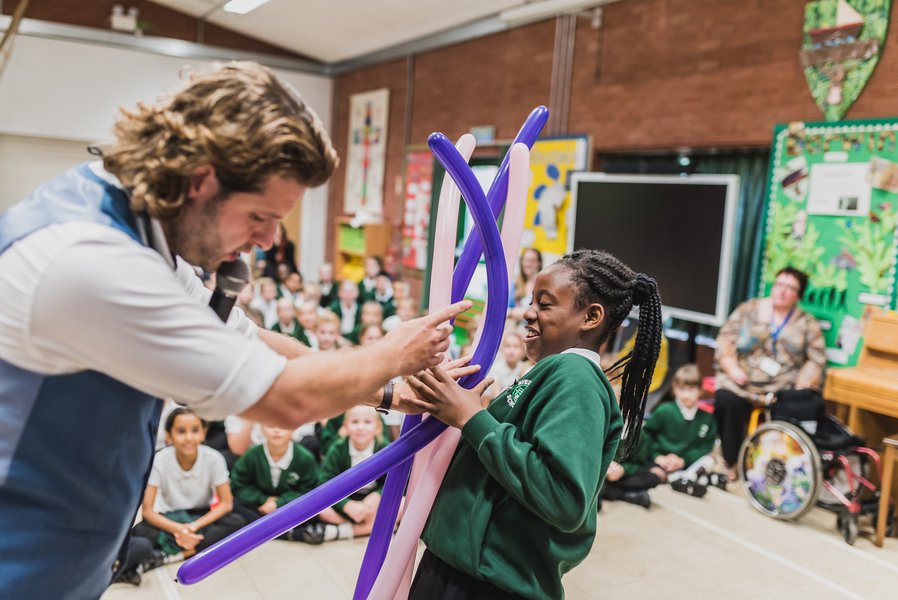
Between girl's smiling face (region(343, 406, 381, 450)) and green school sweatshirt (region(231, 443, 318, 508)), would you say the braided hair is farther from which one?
green school sweatshirt (region(231, 443, 318, 508))

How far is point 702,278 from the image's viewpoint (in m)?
5.58

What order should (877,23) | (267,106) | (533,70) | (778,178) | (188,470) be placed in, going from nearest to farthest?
(267,106)
(188,470)
(877,23)
(778,178)
(533,70)

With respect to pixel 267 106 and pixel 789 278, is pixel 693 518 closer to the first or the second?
pixel 789 278

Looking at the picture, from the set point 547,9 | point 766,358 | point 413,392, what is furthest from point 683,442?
point 547,9

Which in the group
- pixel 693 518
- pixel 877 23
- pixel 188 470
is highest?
pixel 877 23

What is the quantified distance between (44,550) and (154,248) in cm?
48

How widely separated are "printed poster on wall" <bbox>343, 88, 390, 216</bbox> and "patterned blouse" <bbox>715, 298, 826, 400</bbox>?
20.9ft

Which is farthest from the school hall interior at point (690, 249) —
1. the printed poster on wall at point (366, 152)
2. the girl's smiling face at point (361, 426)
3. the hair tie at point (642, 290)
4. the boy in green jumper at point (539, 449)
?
the printed poster on wall at point (366, 152)

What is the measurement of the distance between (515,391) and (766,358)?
378cm

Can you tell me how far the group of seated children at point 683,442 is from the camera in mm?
4652

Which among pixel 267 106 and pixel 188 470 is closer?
pixel 267 106

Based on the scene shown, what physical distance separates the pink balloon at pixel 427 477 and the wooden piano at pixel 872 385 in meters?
3.24

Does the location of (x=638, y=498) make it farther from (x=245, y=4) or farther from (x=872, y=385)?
(x=245, y=4)

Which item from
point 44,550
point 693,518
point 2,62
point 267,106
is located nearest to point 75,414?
point 44,550
